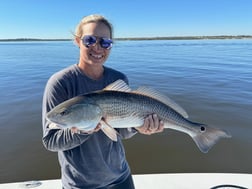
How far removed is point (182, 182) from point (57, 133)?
7.46ft

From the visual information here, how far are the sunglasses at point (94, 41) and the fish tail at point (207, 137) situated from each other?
1233 mm

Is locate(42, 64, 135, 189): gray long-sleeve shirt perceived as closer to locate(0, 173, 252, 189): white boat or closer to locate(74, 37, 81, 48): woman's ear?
locate(74, 37, 81, 48): woman's ear

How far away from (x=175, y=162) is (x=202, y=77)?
35.1 feet

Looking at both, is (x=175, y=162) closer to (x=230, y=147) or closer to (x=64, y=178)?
(x=230, y=147)

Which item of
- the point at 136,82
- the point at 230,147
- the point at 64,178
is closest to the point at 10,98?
the point at 136,82

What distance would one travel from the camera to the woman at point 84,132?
2.35 meters

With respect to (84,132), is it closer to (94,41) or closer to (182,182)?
(94,41)

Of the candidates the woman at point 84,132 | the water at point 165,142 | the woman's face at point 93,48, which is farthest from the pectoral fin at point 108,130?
the water at point 165,142

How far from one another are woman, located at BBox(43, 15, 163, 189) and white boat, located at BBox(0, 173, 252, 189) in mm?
1335

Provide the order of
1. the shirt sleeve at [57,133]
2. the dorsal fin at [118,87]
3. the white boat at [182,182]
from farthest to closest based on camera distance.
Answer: the white boat at [182,182] → the dorsal fin at [118,87] → the shirt sleeve at [57,133]

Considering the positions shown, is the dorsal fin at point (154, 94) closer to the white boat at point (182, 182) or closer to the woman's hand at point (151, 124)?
the woman's hand at point (151, 124)

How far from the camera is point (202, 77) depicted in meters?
16.6

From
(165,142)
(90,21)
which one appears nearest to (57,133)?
(90,21)

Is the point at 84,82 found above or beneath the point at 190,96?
above
